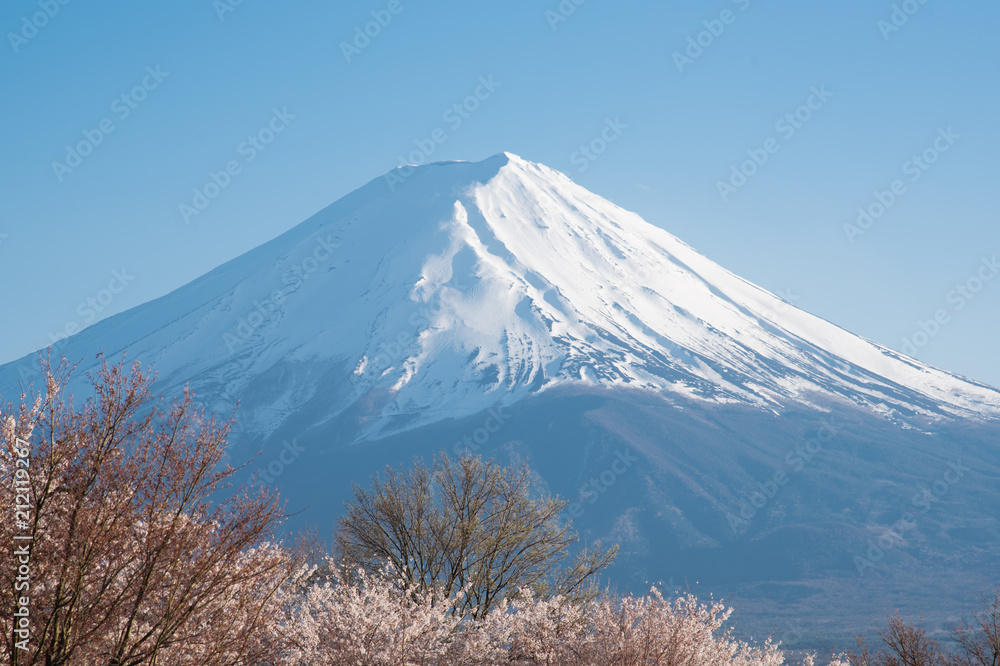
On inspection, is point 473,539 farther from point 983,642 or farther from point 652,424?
point 652,424

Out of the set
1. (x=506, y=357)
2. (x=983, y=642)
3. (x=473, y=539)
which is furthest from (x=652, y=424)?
(x=983, y=642)

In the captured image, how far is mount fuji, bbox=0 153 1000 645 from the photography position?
138 meters

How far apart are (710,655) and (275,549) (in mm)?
7631

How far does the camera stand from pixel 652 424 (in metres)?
163

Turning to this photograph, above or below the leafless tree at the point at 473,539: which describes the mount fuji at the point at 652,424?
above

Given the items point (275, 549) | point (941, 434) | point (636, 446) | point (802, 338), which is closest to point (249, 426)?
point (636, 446)

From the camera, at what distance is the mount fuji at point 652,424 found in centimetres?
13825

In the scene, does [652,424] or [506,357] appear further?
[506,357]

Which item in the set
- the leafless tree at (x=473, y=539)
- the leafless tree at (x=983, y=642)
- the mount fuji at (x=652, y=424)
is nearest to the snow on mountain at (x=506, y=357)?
the mount fuji at (x=652, y=424)

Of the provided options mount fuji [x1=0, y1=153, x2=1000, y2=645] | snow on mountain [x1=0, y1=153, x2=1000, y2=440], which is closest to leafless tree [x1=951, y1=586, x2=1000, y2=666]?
mount fuji [x1=0, y1=153, x2=1000, y2=645]

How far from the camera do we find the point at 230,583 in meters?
9.95

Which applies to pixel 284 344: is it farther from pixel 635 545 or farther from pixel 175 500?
pixel 175 500

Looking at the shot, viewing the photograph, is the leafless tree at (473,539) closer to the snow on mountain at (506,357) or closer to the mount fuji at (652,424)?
the mount fuji at (652,424)

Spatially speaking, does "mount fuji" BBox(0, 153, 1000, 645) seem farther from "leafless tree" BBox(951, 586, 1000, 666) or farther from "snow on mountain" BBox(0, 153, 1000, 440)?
"leafless tree" BBox(951, 586, 1000, 666)
